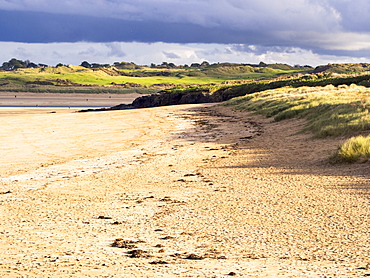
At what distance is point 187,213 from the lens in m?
8.20

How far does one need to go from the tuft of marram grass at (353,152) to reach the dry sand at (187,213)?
0.28m

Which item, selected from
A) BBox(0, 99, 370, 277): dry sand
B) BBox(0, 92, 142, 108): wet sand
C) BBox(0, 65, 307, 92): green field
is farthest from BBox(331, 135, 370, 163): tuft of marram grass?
BBox(0, 65, 307, 92): green field

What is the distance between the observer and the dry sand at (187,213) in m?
5.66

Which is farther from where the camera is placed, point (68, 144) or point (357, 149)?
point (68, 144)

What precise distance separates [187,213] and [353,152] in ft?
16.9

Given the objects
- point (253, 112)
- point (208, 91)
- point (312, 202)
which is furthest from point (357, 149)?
point (208, 91)

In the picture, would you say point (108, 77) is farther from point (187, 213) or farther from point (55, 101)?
point (187, 213)

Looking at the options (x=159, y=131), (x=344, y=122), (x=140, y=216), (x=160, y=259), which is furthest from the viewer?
(x=159, y=131)

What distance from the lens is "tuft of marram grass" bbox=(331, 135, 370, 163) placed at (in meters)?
11.7

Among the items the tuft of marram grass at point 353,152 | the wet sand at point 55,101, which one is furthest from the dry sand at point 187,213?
the wet sand at point 55,101

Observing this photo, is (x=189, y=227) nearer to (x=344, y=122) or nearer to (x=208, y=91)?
(x=344, y=122)

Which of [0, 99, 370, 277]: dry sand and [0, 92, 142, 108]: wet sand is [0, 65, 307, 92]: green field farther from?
[0, 99, 370, 277]: dry sand

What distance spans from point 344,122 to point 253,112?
15.0 meters

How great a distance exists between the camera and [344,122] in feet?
57.4
